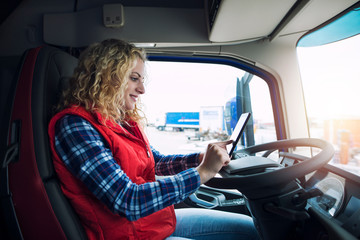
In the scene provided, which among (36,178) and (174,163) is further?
(174,163)

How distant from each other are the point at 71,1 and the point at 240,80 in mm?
1430

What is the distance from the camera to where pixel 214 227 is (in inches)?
43.6

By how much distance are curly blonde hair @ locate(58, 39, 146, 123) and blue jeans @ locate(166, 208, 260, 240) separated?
615 mm

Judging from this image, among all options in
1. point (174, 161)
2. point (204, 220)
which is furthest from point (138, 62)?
point (204, 220)

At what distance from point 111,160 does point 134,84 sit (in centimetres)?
44

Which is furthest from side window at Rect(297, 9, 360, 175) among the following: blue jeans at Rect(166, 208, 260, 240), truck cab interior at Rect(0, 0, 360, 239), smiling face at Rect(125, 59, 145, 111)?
smiling face at Rect(125, 59, 145, 111)

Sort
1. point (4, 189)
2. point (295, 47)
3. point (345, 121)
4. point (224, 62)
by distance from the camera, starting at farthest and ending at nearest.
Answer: point (224, 62)
point (295, 47)
point (345, 121)
point (4, 189)

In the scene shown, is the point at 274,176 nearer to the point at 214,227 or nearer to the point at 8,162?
the point at 214,227

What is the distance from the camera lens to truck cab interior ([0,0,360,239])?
2.56 feet

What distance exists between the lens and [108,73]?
3.17 ft

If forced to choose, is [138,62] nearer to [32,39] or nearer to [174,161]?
[174,161]

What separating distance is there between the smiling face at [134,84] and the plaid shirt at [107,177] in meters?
0.29

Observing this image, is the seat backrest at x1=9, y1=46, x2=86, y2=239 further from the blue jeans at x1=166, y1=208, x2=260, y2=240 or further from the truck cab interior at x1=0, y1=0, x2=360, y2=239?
the blue jeans at x1=166, y1=208, x2=260, y2=240

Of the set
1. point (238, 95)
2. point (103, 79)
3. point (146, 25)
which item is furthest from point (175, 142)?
point (103, 79)
